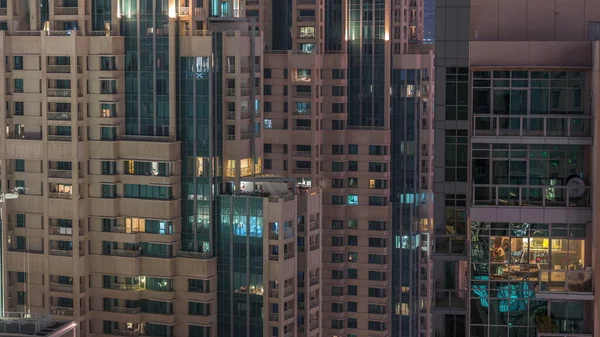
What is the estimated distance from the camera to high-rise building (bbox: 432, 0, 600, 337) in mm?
64562

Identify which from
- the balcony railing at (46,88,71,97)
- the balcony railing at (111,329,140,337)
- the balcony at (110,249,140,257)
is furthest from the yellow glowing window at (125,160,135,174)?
the balcony railing at (111,329,140,337)

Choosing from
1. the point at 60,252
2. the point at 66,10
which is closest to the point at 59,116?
the point at 66,10

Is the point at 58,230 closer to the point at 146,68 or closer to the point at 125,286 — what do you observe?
the point at 125,286

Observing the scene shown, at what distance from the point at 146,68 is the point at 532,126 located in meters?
60.0

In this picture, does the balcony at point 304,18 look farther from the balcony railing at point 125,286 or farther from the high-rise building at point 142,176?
the balcony railing at point 125,286

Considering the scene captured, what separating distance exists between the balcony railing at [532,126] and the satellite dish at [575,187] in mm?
2068

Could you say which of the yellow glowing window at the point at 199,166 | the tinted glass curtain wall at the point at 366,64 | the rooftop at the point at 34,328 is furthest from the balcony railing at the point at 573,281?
the tinted glass curtain wall at the point at 366,64

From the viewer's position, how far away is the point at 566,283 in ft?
208

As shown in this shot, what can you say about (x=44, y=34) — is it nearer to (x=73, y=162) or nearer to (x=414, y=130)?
(x=73, y=162)

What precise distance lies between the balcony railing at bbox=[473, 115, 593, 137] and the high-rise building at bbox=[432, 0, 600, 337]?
0.05 meters

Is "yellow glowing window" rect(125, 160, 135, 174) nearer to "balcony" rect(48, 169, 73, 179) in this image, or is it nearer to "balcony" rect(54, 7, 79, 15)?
"balcony" rect(48, 169, 73, 179)

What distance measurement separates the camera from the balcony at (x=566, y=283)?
2478 inches

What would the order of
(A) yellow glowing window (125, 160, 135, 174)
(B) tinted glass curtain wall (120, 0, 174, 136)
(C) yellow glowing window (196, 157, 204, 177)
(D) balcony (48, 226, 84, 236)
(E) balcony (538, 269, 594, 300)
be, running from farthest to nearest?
1. (D) balcony (48, 226, 84, 236)
2. (A) yellow glowing window (125, 160, 135, 174)
3. (C) yellow glowing window (196, 157, 204, 177)
4. (B) tinted glass curtain wall (120, 0, 174, 136)
5. (E) balcony (538, 269, 594, 300)

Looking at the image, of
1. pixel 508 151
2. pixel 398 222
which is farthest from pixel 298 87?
pixel 508 151
